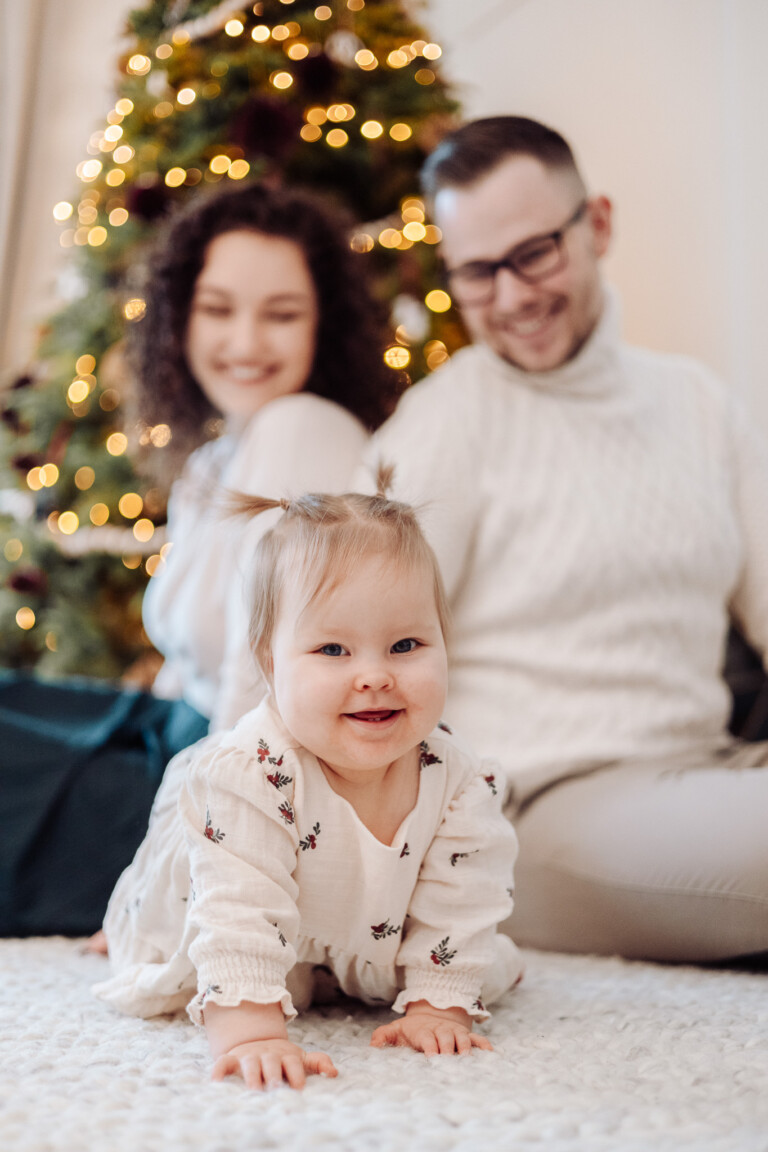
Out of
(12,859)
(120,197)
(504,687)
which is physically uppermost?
(120,197)

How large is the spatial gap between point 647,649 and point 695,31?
1442mm

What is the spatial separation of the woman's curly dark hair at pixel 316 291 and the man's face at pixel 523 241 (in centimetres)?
25

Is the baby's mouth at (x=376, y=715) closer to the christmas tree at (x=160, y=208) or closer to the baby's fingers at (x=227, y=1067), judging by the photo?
the baby's fingers at (x=227, y=1067)

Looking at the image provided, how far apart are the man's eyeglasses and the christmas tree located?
0.65 meters

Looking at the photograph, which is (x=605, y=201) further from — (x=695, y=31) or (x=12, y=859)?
(x=12, y=859)

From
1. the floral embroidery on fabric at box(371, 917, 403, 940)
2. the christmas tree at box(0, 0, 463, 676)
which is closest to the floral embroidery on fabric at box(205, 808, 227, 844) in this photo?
the floral embroidery on fabric at box(371, 917, 403, 940)

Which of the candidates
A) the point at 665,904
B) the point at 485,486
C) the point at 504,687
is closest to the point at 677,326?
the point at 485,486

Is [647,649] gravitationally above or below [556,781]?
above

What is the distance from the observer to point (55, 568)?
2330mm

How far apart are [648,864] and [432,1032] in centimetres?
41

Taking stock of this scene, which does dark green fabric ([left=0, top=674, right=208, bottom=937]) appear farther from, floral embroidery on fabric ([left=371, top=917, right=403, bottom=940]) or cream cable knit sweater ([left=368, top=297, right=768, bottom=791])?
floral embroidery on fabric ([left=371, top=917, right=403, bottom=940])

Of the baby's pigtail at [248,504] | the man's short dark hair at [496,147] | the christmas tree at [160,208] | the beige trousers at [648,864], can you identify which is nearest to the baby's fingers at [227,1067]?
the baby's pigtail at [248,504]

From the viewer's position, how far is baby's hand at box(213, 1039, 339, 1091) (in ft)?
2.34

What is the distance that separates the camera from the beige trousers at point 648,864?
1100 millimetres
